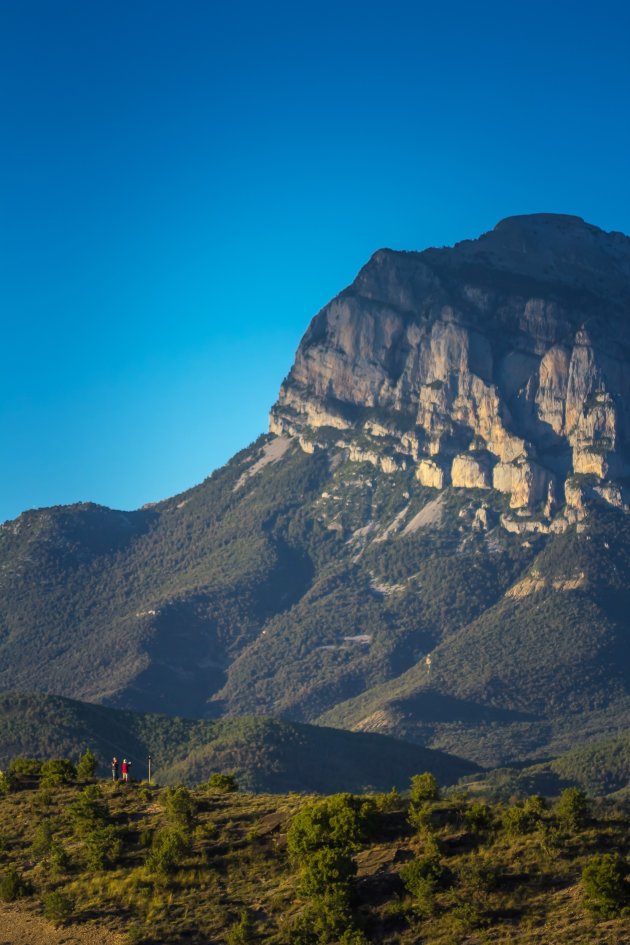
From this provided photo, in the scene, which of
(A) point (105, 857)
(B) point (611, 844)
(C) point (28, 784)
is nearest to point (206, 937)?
(A) point (105, 857)

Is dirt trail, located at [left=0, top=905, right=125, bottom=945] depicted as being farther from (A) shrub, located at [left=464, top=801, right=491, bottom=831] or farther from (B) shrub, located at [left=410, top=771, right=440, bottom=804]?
(B) shrub, located at [left=410, top=771, right=440, bottom=804]

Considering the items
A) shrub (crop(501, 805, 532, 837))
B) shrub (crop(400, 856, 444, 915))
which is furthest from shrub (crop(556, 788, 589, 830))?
shrub (crop(400, 856, 444, 915))

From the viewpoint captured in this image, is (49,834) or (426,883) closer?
(426,883)

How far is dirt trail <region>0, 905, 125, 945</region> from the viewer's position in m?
81.6

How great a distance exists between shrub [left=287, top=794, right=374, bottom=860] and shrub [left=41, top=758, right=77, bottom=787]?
2806 centimetres

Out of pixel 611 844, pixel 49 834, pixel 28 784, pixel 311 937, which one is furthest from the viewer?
pixel 28 784

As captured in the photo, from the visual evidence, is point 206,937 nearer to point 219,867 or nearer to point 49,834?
point 219,867

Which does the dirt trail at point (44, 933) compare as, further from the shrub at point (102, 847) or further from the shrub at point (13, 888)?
the shrub at point (102, 847)

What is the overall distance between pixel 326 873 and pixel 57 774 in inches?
1425

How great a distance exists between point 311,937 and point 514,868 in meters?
9.65

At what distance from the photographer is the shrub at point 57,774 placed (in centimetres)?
11019

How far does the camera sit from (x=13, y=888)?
87938mm

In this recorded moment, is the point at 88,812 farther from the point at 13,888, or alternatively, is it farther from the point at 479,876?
the point at 479,876

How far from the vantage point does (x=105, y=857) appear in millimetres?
90250
